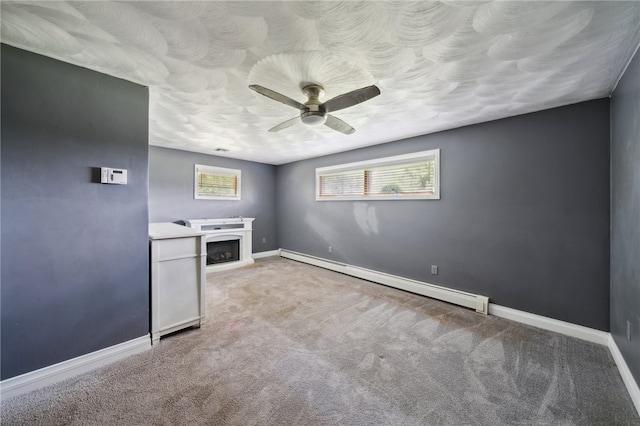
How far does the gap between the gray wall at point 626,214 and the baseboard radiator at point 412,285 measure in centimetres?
108

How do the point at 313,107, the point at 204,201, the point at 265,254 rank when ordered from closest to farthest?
the point at 313,107
the point at 204,201
the point at 265,254

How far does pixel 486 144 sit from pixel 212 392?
378 cm

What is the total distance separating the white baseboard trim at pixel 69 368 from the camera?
159 cm

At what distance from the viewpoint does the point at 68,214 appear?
70.1 inches

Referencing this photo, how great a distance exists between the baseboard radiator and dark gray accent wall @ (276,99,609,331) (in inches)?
3.9

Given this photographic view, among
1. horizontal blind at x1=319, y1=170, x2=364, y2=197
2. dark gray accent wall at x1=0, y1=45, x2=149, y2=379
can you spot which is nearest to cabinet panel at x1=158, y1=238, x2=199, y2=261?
dark gray accent wall at x1=0, y1=45, x2=149, y2=379

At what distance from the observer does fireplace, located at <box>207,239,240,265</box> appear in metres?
4.75

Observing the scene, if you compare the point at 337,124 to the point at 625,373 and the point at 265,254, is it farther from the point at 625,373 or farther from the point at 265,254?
the point at 265,254

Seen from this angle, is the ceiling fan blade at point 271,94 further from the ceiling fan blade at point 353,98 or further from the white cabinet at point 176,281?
the white cabinet at point 176,281

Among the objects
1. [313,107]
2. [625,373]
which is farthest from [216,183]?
[625,373]

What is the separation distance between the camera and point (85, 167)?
185 centimetres

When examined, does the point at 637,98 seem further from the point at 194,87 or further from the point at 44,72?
the point at 44,72

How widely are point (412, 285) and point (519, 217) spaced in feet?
5.32

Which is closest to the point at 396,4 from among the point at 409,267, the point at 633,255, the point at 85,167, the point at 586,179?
the point at 633,255
